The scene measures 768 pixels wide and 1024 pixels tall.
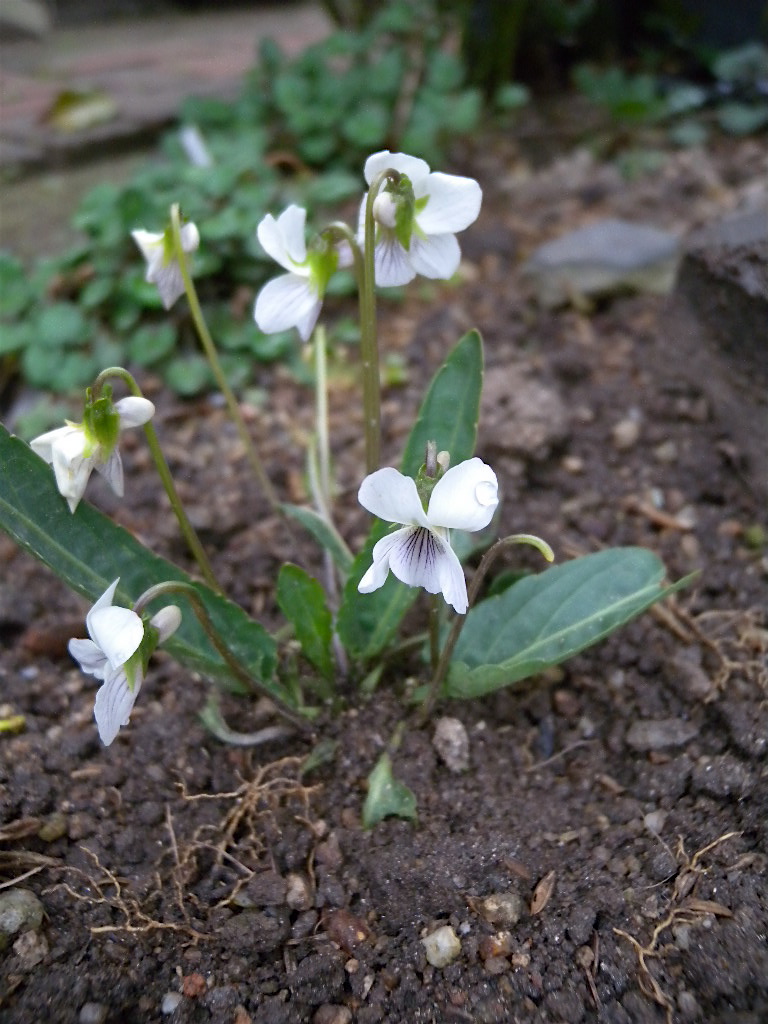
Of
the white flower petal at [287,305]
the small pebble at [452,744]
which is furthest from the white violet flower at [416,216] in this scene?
the small pebble at [452,744]

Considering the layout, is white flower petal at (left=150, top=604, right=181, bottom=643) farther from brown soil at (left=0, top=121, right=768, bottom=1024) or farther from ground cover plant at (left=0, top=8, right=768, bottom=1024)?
brown soil at (left=0, top=121, right=768, bottom=1024)

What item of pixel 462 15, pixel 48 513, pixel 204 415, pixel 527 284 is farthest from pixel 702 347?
pixel 462 15

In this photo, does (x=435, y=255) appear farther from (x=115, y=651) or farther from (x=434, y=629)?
(x=115, y=651)

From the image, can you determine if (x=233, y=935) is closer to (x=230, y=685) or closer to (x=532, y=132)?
(x=230, y=685)

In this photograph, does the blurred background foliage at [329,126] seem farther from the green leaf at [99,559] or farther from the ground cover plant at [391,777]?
the green leaf at [99,559]

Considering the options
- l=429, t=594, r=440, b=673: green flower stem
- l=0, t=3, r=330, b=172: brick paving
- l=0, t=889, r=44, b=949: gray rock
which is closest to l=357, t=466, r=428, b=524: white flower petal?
l=429, t=594, r=440, b=673: green flower stem

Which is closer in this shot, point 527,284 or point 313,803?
point 313,803
